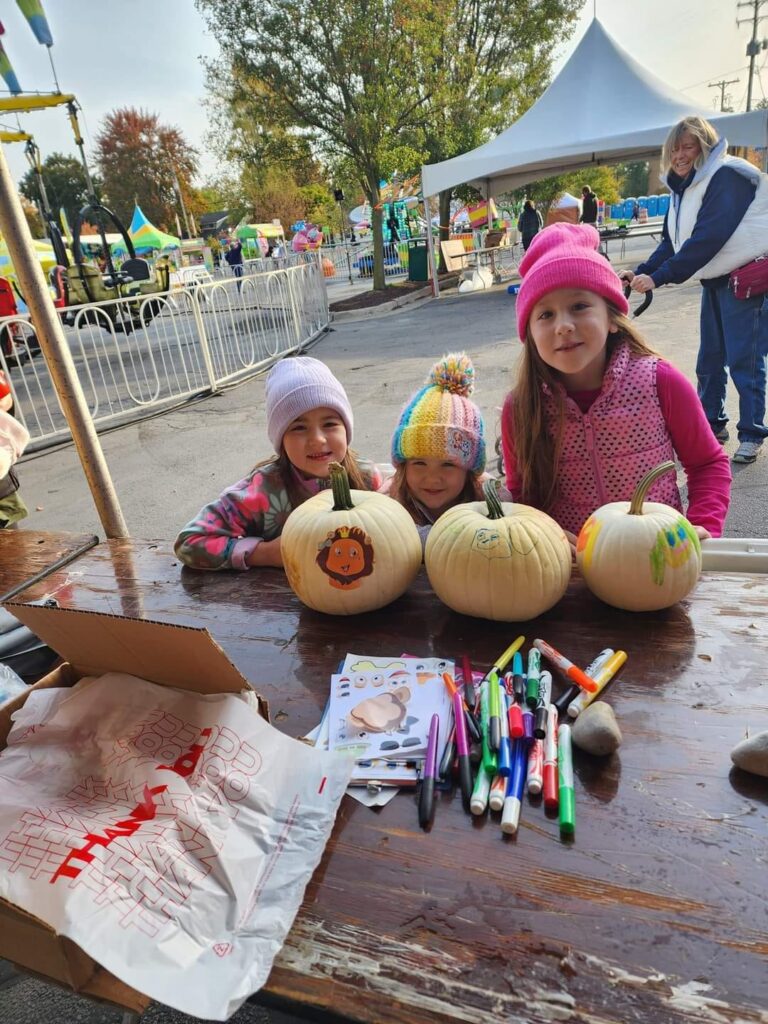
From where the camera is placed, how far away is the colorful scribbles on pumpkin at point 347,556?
1354 millimetres

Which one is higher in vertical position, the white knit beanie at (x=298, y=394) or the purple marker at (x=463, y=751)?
the white knit beanie at (x=298, y=394)

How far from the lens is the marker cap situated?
2.68ft

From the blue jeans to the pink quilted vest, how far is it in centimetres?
266

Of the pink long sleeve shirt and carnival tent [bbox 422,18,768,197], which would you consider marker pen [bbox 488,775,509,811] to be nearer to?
the pink long sleeve shirt

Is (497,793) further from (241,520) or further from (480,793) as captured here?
(241,520)

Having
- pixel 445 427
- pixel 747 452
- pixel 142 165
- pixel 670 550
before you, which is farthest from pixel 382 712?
pixel 142 165

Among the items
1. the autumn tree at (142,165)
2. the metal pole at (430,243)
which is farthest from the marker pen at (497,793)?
the autumn tree at (142,165)

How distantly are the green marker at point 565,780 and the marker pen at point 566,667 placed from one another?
11cm

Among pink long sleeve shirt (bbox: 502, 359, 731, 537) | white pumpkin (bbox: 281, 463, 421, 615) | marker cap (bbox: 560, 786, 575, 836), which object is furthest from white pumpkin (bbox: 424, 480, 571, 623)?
pink long sleeve shirt (bbox: 502, 359, 731, 537)

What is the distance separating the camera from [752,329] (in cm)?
404

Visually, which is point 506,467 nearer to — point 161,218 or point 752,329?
point 752,329

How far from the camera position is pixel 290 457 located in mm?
2146

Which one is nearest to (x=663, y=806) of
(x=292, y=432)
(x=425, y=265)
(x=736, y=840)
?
(x=736, y=840)

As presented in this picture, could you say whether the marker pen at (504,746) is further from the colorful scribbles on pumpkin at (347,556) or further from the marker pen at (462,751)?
the colorful scribbles on pumpkin at (347,556)
